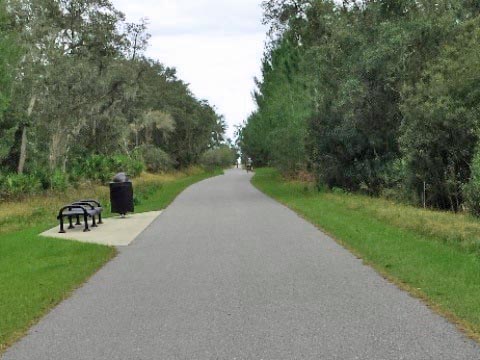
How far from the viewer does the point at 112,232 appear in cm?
1408

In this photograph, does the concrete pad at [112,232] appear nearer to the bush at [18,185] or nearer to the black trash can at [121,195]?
the black trash can at [121,195]

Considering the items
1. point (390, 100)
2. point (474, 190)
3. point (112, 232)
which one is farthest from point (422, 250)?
point (390, 100)

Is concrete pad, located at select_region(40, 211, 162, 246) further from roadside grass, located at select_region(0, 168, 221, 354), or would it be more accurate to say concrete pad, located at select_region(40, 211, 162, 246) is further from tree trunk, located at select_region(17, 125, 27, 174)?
tree trunk, located at select_region(17, 125, 27, 174)

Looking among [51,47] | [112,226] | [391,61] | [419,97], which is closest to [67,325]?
[112,226]

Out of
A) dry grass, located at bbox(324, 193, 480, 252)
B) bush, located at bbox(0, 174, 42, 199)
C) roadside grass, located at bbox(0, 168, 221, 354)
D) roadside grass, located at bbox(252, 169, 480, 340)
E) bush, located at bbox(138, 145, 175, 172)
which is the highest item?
bush, located at bbox(138, 145, 175, 172)

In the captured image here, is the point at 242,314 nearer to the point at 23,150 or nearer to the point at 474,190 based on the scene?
the point at 474,190

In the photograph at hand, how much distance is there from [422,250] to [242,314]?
16.2 feet

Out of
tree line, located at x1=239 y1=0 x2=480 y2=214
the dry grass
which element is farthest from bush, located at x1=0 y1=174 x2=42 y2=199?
the dry grass

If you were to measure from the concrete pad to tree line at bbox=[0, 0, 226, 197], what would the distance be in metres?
9.65

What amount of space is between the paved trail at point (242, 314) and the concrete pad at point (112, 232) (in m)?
2.03

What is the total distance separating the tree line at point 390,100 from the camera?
57.7 feet

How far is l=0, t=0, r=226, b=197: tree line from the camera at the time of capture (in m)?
27.3

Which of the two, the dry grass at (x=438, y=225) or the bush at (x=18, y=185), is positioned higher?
the bush at (x=18, y=185)

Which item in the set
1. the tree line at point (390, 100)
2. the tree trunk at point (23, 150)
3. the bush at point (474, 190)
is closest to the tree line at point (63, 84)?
the tree trunk at point (23, 150)
